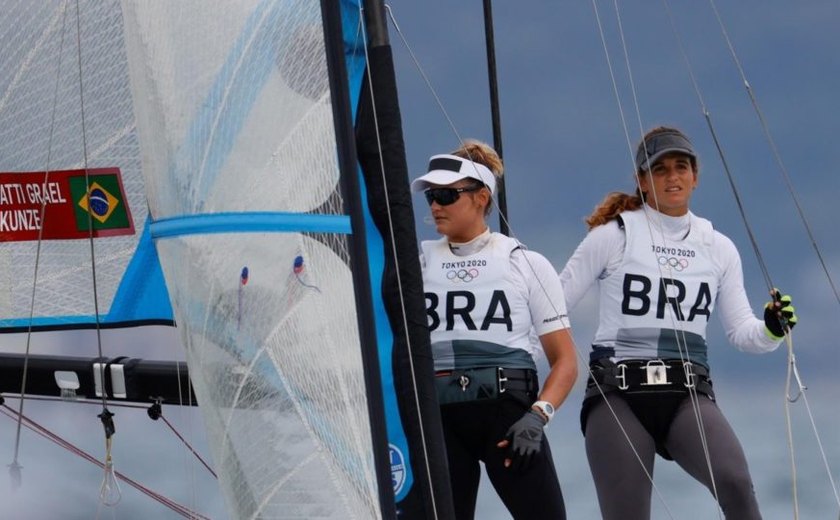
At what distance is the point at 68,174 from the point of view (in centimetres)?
586

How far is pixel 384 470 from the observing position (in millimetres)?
3826

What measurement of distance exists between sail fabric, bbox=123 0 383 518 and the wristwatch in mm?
685

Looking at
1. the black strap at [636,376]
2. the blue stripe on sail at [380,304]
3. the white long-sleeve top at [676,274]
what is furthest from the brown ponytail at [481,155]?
the blue stripe on sail at [380,304]

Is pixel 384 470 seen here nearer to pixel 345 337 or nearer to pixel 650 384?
pixel 345 337

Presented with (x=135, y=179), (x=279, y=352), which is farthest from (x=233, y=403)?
(x=135, y=179)

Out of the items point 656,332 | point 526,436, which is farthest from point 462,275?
point 656,332

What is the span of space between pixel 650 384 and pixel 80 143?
2.42 metres

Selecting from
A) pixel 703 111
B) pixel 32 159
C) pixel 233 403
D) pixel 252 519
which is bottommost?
pixel 252 519

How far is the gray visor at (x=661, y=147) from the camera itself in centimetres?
466

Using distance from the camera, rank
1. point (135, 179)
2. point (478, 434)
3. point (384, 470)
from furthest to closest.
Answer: point (135, 179)
point (478, 434)
point (384, 470)

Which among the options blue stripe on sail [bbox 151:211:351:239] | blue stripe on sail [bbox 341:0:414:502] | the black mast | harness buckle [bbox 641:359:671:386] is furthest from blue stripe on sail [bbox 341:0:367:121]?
the black mast

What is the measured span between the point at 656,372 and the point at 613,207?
0.54m

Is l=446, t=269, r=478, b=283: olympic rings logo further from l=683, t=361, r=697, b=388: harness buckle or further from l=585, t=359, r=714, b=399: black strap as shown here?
l=683, t=361, r=697, b=388: harness buckle

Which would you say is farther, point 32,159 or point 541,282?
point 32,159
